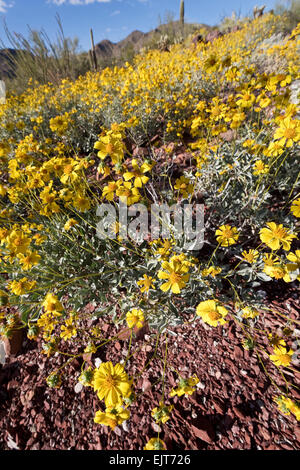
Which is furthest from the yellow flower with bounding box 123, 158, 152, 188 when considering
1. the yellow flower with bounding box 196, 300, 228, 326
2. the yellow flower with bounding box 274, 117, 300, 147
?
the yellow flower with bounding box 274, 117, 300, 147

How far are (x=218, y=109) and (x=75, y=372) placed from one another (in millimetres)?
3183

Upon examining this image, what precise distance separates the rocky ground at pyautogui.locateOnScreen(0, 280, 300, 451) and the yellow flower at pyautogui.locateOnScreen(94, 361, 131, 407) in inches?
25.0

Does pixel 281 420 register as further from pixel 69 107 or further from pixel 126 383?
pixel 69 107

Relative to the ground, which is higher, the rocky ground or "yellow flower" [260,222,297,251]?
"yellow flower" [260,222,297,251]

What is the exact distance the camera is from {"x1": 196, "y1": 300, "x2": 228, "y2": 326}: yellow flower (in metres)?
1.16

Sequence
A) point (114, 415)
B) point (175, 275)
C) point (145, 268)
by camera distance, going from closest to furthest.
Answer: point (114, 415) → point (175, 275) → point (145, 268)

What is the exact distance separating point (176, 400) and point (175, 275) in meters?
1.00

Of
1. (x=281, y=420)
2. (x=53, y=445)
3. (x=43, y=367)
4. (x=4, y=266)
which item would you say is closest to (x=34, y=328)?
(x=43, y=367)

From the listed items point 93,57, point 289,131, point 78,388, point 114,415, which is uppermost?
point 93,57

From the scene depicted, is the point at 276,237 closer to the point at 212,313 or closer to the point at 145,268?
the point at 212,313

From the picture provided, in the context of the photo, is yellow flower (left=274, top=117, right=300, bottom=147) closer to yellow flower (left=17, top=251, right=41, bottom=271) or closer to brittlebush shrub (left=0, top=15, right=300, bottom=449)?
brittlebush shrub (left=0, top=15, right=300, bottom=449)

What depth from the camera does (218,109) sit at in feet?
8.43

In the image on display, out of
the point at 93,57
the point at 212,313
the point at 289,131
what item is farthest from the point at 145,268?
the point at 93,57

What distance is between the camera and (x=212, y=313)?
118cm
